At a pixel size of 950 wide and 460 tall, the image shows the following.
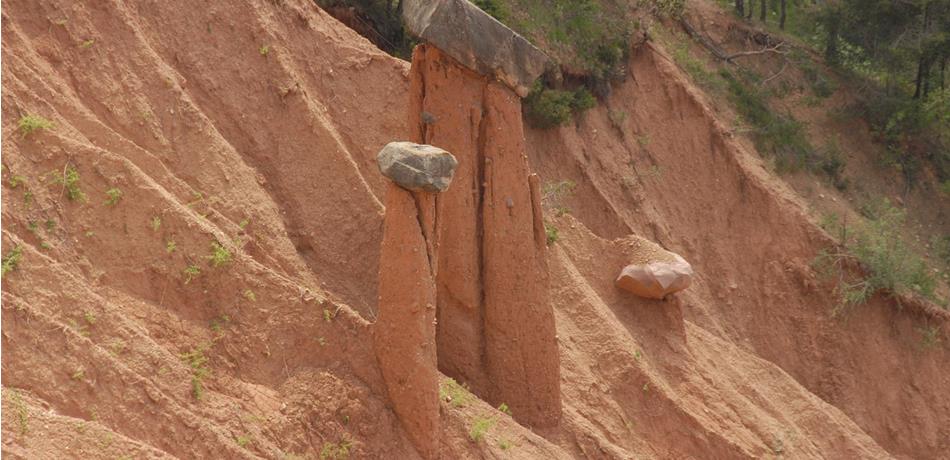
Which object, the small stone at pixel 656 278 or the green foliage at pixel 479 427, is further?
the small stone at pixel 656 278

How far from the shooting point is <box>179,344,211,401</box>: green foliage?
32.5 feet

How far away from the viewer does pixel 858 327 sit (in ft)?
70.3

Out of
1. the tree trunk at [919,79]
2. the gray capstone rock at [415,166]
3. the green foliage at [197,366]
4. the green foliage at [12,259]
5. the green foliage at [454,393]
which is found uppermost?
the tree trunk at [919,79]

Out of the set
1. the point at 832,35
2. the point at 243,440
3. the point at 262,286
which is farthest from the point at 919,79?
the point at 243,440

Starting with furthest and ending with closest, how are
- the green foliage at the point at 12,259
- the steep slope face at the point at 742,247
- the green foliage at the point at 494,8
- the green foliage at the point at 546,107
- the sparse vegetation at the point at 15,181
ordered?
the steep slope face at the point at 742,247
the green foliage at the point at 494,8
the green foliage at the point at 546,107
the sparse vegetation at the point at 15,181
the green foliage at the point at 12,259

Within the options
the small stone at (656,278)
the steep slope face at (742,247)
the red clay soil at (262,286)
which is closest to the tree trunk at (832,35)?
the steep slope face at (742,247)

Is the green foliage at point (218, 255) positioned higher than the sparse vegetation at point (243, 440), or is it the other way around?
the green foliage at point (218, 255)

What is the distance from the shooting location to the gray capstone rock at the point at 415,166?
10500mm

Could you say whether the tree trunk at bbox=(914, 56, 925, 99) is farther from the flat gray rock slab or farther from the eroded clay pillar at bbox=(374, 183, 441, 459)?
the eroded clay pillar at bbox=(374, 183, 441, 459)

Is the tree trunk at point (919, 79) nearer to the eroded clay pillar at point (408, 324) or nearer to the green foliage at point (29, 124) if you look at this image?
the eroded clay pillar at point (408, 324)

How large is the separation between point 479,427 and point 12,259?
4.72 metres

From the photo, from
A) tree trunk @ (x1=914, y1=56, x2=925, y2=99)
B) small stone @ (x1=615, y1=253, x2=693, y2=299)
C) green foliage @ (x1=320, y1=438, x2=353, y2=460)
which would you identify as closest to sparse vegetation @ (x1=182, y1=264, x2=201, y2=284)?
green foliage @ (x1=320, y1=438, x2=353, y2=460)

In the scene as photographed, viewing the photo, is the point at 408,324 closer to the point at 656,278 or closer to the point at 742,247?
the point at 656,278

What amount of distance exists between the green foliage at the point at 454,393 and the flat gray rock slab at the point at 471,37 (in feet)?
10.4
